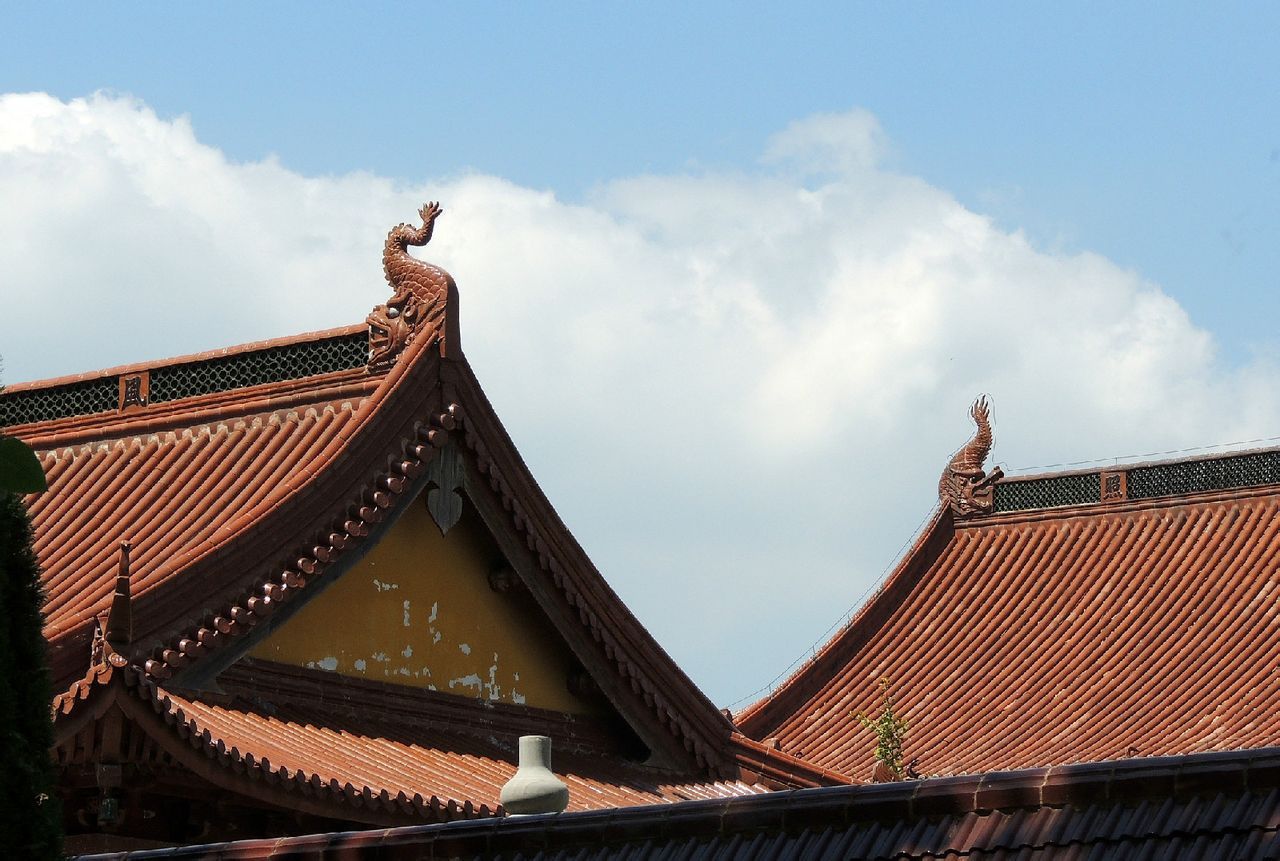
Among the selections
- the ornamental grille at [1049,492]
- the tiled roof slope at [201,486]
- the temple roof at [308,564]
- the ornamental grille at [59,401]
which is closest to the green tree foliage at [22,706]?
the temple roof at [308,564]

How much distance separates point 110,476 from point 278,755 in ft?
13.4

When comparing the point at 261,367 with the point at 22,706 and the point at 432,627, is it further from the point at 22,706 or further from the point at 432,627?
the point at 22,706

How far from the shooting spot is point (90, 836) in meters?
12.0

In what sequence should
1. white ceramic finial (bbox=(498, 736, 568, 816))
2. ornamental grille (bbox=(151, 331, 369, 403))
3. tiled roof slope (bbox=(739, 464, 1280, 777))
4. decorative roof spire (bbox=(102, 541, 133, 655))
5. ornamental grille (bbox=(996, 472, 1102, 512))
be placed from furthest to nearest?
ornamental grille (bbox=(996, 472, 1102, 512)), tiled roof slope (bbox=(739, 464, 1280, 777)), ornamental grille (bbox=(151, 331, 369, 403)), decorative roof spire (bbox=(102, 541, 133, 655)), white ceramic finial (bbox=(498, 736, 568, 816))

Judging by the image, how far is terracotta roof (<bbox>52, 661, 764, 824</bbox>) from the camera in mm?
11398

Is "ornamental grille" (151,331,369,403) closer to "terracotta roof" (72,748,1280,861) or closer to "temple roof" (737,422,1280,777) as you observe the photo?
"terracotta roof" (72,748,1280,861)

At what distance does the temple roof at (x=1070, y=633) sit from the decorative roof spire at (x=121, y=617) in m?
14.2

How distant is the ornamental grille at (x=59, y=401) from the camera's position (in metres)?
17.2

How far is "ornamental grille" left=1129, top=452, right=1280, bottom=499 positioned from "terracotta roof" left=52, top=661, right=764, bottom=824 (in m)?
14.4

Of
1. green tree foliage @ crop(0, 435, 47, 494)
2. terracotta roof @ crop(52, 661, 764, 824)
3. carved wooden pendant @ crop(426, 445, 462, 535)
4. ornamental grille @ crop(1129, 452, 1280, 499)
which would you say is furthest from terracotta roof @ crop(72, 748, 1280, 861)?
ornamental grille @ crop(1129, 452, 1280, 499)

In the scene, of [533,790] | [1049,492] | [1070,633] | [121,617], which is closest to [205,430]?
[121,617]

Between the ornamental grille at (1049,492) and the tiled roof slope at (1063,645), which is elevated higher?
the ornamental grille at (1049,492)

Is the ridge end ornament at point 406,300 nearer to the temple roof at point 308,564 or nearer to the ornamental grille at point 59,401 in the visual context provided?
the temple roof at point 308,564

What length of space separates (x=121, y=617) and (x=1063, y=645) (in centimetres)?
1722
